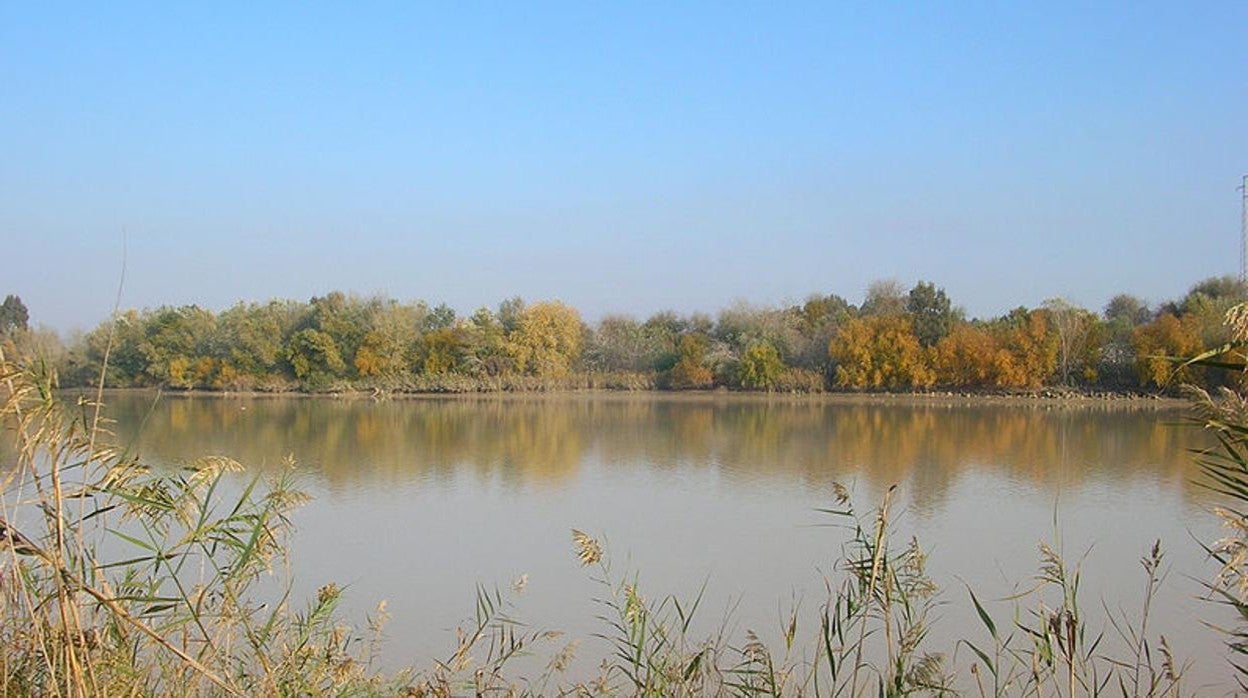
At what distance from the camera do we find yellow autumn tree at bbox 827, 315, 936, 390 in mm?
32691

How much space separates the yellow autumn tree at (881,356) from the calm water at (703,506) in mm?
10434

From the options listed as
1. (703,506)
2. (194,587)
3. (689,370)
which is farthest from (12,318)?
(689,370)

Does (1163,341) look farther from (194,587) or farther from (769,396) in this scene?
(194,587)

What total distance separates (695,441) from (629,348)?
20.7m

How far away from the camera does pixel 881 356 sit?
33031 millimetres

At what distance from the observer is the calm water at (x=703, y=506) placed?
21.9 ft

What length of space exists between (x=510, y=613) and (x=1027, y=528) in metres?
5.61

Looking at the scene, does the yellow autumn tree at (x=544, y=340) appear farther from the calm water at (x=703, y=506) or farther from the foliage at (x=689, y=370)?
the calm water at (x=703, y=506)

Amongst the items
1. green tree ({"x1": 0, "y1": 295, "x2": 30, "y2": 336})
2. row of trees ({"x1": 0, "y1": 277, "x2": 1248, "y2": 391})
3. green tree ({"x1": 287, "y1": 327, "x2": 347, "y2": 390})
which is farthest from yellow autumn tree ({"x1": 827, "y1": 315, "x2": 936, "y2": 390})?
green tree ({"x1": 0, "y1": 295, "x2": 30, "y2": 336})

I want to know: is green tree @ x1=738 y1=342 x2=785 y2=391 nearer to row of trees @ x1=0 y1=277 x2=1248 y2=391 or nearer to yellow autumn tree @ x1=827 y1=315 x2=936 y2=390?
row of trees @ x1=0 y1=277 x2=1248 y2=391

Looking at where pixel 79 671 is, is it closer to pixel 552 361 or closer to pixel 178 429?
pixel 178 429

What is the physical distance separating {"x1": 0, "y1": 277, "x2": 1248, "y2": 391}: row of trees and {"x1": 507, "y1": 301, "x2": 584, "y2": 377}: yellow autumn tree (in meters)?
0.05

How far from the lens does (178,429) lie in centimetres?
1889

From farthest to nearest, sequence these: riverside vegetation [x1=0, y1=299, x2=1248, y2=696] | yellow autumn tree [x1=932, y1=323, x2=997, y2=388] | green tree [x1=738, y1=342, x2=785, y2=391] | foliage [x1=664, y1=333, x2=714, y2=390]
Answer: foliage [x1=664, y1=333, x2=714, y2=390], green tree [x1=738, y1=342, x2=785, y2=391], yellow autumn tree [x1=932, y1=323, x2=997, y2=388], riverside vegetation [x1=0, y1=299, x2=1248, y2=696]
